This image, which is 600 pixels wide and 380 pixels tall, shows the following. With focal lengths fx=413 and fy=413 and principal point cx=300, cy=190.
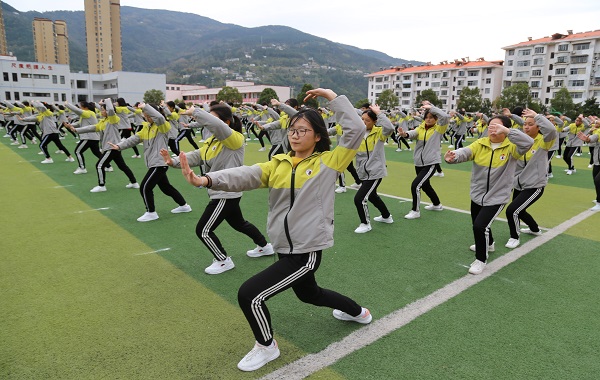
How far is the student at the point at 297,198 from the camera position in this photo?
2816 millimetres

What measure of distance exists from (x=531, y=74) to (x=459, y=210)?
68.4 metres

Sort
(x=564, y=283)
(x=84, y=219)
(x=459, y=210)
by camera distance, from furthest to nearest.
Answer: (x=459, y=210) < (x=84, y=219) < (x=564, y=283)

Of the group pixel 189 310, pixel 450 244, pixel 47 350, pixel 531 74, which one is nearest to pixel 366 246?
pixel 450 244

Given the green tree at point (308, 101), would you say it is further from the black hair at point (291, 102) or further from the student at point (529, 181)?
the student at point (529, 181)

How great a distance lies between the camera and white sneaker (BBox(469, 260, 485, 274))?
469 cm

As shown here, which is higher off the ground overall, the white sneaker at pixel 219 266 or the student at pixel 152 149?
the student at pixel 152 149

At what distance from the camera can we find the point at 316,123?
2.83 metres

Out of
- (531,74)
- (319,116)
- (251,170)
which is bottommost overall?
(251,170)

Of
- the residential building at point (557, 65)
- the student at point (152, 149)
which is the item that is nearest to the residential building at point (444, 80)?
the residential building at point (557, 65)

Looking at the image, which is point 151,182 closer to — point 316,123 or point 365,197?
point 365,197

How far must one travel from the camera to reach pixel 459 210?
771cm

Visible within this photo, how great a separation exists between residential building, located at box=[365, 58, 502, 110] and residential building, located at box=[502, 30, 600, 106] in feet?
9.51

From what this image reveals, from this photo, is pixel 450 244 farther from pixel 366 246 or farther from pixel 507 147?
pixel 507 147

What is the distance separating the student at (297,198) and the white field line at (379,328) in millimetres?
275
